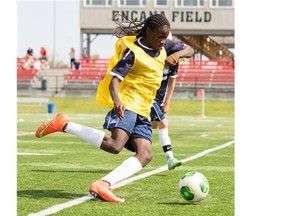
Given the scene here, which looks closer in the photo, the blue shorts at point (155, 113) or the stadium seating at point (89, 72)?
the blue shorts at point (155, 113)

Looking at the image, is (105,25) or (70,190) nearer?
(70,190)

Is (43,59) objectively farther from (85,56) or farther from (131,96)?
(131,96)

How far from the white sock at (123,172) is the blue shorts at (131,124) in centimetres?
26

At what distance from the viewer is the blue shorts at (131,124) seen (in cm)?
749

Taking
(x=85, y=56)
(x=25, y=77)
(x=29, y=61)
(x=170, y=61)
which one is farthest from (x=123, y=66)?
(x=85, y=56)

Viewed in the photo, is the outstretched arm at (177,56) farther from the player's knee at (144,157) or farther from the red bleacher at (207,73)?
the red bleacher at (207,73)

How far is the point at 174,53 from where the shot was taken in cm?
858

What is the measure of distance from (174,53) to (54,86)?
3734 cm

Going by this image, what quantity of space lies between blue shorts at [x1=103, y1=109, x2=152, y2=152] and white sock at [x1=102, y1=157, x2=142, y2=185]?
26cm

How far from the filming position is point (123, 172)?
738cm

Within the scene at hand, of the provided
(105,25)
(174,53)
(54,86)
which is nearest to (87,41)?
(105,25)

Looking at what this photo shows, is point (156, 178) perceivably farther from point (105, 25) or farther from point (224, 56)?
point (224, 56)

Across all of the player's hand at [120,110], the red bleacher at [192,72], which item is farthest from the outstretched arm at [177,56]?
the red bleacher at [192,72]
